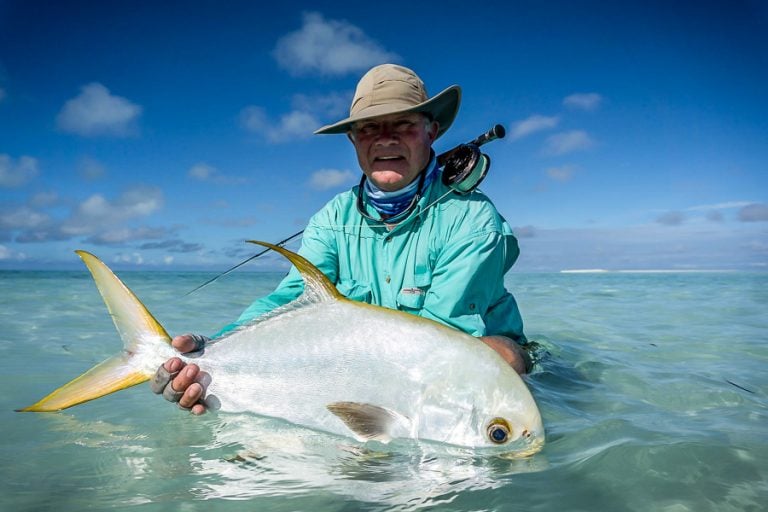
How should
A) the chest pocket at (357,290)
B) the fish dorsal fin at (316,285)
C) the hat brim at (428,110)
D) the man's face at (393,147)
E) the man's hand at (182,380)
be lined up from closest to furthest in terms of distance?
the fish dorsal fin at (316,285)
the man's hand at (182,380)
the hat brim at (428,110)
the man's face at (393,147)
the chest pocket at (357,290)

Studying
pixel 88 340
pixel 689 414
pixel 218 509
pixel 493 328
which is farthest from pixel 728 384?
pixel 88 340

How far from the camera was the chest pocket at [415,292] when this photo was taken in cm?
263

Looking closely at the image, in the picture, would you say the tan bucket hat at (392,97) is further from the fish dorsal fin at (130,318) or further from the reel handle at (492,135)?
the fish dorsal fin at (130,318)

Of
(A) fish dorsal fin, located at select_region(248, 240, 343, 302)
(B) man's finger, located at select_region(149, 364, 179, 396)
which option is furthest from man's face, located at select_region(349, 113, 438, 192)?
(B) man's finger, located at select_region(149, 364, 179, 396)

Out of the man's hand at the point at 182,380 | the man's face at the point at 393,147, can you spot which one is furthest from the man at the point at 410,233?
the man's hand at the point at 182,380

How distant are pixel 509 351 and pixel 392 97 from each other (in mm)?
1407

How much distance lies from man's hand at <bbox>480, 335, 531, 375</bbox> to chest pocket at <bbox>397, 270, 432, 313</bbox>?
14.4 inches

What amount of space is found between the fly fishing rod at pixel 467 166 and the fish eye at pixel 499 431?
139cm

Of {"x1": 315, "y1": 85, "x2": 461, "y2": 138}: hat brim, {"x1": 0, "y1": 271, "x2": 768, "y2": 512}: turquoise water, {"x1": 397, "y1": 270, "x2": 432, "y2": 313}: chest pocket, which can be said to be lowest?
{"x1": 0, "y1": 271, "x2": 768, "y2": 512}: turquoise water

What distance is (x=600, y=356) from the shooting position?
151 inches

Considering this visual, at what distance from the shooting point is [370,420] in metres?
1.66

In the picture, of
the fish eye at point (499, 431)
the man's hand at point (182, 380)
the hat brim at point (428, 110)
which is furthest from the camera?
the hat brim at point (428, 110)

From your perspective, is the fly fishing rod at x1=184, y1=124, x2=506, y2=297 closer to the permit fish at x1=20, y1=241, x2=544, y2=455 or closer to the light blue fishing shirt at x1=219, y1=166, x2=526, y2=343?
the light blue fishing shirt at x1=219, y1=166, x2=526, y2=343

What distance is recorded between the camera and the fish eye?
160cm
